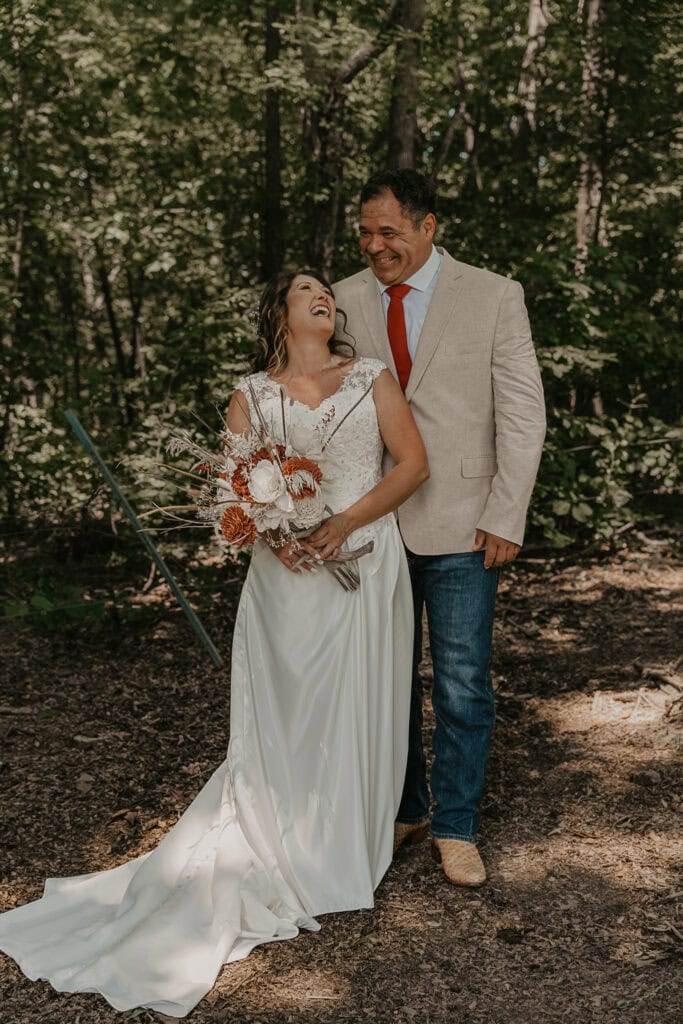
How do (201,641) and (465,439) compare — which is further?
(201,641)

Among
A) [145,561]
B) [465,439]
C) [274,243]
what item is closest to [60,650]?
[145,561]

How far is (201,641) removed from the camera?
18.6ft

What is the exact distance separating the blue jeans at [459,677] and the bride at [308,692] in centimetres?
12

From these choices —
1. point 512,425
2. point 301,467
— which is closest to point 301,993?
point 301,467

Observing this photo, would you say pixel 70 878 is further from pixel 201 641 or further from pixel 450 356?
pixel 201 641

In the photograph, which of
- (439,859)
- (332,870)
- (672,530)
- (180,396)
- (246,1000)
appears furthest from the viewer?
(672,530)

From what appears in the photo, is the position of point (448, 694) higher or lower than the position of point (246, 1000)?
higher

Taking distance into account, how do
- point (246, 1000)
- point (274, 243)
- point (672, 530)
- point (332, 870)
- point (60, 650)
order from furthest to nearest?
point (274, 243)
point (672, 530)
point (60, 650)
point (332, 870)
point (246, 1000)

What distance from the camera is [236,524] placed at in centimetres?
285

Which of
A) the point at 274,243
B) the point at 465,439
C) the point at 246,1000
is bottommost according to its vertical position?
the point at 246,1000

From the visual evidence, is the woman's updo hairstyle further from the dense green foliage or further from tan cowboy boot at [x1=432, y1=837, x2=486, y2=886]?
the dense green foliage

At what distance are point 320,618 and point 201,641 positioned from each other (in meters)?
2.69

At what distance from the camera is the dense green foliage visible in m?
6.29

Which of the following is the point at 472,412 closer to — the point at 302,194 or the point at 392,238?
the point at 392,238
